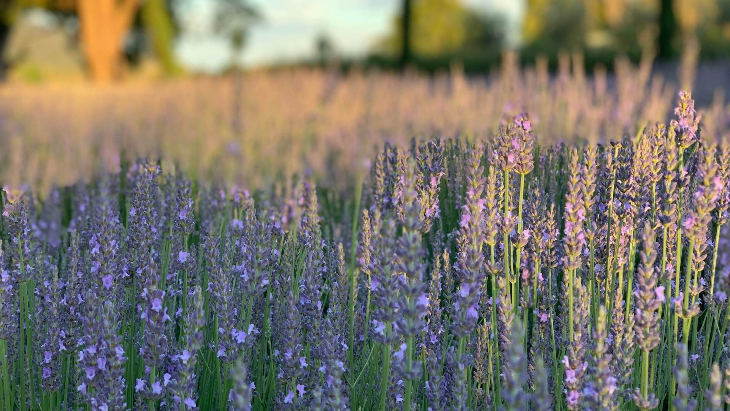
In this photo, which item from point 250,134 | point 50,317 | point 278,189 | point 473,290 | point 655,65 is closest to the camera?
point 473,290

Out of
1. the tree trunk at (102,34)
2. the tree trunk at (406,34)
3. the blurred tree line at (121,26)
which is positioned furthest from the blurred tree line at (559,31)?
the tree trunk at (102,34)

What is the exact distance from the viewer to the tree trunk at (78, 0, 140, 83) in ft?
75.9

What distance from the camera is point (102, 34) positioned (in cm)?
2320

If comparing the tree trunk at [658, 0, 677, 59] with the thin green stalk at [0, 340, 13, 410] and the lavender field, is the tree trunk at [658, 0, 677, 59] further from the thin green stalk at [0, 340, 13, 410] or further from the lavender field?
the thin green stalk at [0, 340, 13, 410]

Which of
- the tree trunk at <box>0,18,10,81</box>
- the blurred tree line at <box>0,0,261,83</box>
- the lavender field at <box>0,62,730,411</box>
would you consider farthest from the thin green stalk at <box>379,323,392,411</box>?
the tree trunk at <box>0,18,10,81</box>

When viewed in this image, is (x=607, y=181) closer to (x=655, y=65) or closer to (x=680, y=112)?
(x=680, y=112)

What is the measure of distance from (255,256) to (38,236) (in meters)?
2.00

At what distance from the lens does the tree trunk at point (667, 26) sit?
57.2 ft

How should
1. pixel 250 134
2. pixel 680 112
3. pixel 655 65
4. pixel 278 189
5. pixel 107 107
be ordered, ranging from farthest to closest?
1. pixel 655 65
2. pixel 107 107
3. pixel 250 134
4. pixel 278 189
5. pixel 680 112

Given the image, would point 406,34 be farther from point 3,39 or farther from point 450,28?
point 450,28

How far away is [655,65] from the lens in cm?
1655

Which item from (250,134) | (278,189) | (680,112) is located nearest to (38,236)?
(278,189)

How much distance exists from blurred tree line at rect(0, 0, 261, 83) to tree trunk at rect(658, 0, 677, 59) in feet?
40.2

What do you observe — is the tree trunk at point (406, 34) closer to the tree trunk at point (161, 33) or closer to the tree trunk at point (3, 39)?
the tree trunk at point (161, 33)
